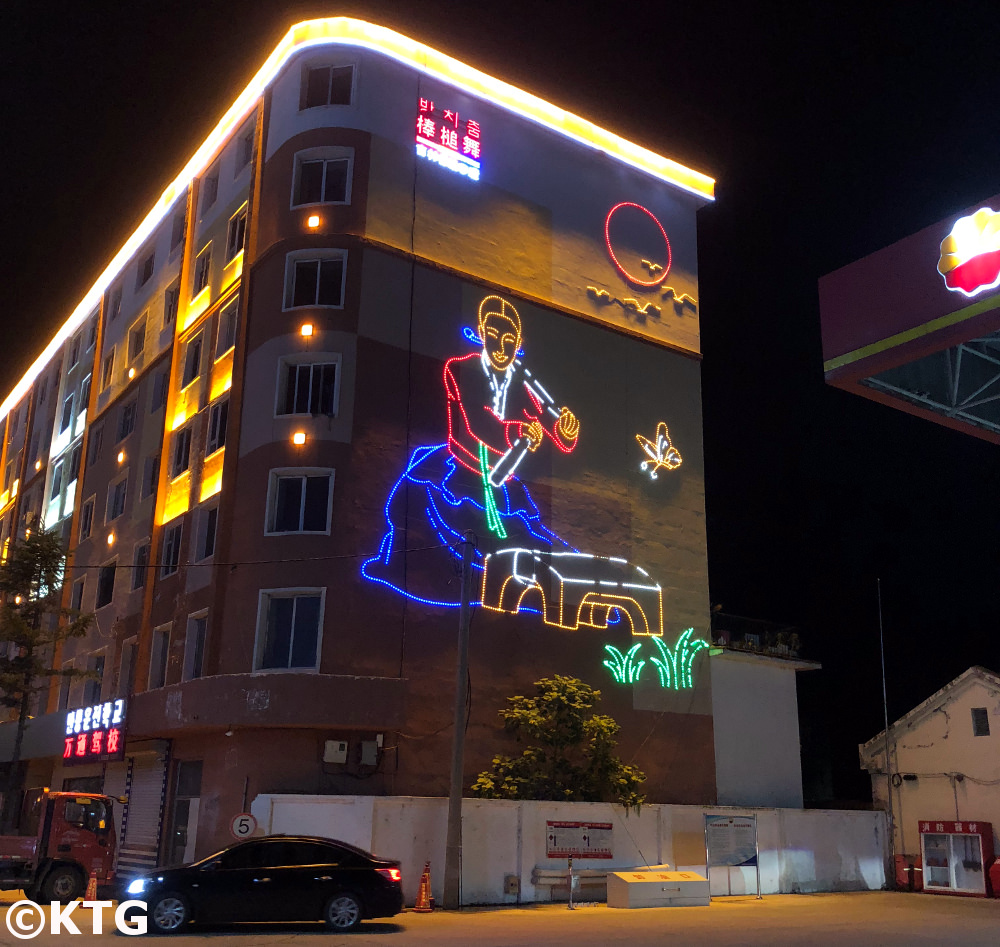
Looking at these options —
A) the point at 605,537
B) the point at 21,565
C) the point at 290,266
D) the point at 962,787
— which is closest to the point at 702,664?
the point at 605,537

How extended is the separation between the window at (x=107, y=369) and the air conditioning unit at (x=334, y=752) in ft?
76.5

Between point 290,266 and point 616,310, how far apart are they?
11.3 m

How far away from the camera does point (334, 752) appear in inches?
1036

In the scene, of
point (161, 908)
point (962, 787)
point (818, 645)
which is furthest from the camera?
point (818, 645)

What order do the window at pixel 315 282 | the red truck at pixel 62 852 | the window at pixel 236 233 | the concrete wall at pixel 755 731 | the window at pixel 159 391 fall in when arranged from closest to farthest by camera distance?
1. the red truck at pixel 62 852
2. the window at pixel 315 282
3. the window at pixel 236 233
4. the concrete wall at pixel 755 731
5. the window at pixel 159 391

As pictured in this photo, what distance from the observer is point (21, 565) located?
37750 millimetres

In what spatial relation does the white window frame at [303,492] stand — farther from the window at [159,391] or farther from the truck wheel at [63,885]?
the window at [159,391]

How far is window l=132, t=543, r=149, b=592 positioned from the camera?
3487 cm

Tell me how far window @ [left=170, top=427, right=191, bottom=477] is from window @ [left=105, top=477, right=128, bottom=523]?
200 inches

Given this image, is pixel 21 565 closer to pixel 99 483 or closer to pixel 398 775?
pixel 99 483

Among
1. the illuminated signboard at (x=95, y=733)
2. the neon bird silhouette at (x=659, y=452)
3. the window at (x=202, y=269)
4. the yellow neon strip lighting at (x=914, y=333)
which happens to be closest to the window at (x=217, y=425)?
the window at (x=202, y=269)

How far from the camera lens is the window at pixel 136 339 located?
1638 inches

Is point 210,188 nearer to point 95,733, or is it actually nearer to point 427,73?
point 427,73

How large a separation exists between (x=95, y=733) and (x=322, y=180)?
57.9ft
